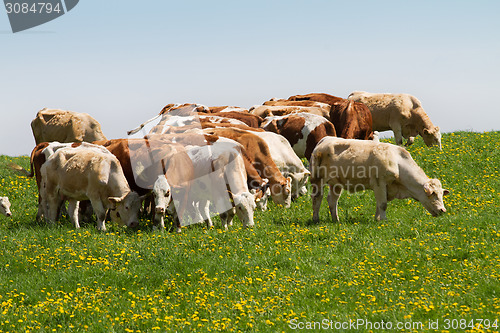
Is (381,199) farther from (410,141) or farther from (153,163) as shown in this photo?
(410,141)

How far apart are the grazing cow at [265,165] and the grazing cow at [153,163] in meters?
1.81

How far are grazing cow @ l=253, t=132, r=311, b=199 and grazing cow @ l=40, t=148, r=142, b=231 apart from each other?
18.2 ft

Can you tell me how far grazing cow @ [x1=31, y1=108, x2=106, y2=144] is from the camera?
31.2 meters

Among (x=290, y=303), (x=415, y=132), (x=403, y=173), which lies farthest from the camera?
(x=415, y=132)

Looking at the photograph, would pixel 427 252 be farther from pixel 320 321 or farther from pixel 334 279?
pixel 320 321

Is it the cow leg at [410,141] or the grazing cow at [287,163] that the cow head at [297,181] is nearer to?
the grazing cow at [287,163]

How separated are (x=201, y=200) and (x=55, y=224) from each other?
414 centimetres

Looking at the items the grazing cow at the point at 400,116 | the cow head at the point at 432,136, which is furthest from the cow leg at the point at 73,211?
the grazing cow at the point at 400,116

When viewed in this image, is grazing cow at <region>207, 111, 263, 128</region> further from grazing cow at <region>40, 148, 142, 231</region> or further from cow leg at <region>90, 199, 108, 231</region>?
cow leg at <region>90, 199, 108, 231</region>

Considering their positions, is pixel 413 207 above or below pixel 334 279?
below

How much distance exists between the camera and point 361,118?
85.6 ft

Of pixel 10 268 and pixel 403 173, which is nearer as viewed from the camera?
pixel 10 268

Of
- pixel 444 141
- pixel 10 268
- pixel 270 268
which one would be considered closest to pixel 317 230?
pixel 270 268

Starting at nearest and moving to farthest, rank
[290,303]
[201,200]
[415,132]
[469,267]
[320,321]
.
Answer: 1. [320,321]
2. [290,303]
3. [469,267]
4. [201,200]
5. [415,132]
